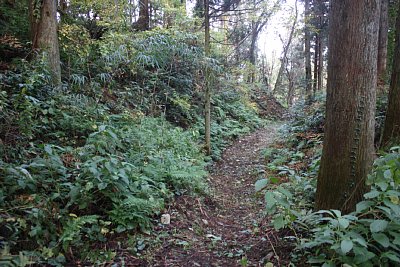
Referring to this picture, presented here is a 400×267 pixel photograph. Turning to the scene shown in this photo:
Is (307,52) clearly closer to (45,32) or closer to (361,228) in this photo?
(45,32)

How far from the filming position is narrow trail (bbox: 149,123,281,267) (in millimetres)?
3346

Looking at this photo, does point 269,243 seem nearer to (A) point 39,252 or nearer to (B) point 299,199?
(B) point 299,199

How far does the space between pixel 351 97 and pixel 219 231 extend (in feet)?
8.49

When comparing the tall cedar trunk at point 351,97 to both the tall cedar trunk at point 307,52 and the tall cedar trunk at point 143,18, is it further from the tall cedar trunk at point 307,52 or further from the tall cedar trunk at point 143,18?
the tall cedar trunk at point 307,52

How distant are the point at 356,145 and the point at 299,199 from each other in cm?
152

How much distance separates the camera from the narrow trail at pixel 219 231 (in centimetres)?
335

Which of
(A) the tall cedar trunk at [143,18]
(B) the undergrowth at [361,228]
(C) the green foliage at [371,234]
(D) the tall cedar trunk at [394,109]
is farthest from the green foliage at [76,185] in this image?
(A) the tall cedar trunk at [143,18]

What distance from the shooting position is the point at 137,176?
435 cm

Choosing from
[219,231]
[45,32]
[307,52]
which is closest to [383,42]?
[307,52]

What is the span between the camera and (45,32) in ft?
20.8

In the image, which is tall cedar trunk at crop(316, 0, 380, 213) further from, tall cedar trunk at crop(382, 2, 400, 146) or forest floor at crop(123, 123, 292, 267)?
Result: tall cedar trunk at crop(382, 2, 400, 146)

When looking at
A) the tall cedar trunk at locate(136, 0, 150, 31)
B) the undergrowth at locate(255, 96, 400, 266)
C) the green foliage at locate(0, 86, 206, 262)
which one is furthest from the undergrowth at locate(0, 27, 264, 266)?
the tall cedar trunk at locate(136, 0, 150, 31)

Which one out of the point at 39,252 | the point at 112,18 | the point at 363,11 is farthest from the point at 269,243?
the point at 112,18

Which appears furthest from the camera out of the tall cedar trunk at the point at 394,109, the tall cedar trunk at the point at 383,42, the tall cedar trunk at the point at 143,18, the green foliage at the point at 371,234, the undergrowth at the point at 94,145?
the tall cedar trunk at the point at 143,18
